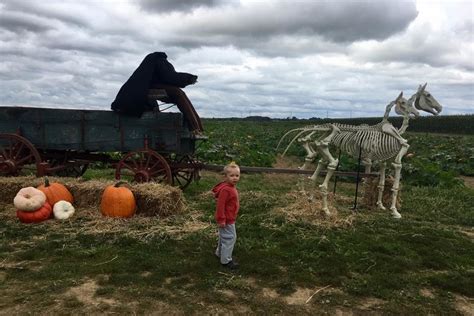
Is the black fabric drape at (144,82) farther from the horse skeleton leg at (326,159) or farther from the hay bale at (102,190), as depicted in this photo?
the horse skeleton leg at (326,159)

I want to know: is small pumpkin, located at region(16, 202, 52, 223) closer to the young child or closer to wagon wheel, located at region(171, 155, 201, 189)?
wagon wheel, located at region(171, 155, 201, 189)

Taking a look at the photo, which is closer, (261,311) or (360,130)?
(261,311)

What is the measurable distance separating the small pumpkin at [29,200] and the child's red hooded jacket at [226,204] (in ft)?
12.4

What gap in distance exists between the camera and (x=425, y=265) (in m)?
6.25

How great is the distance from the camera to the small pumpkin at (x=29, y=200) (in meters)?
7.49

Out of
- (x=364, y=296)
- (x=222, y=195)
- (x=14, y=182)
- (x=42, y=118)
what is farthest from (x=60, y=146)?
(x=364, y=296)

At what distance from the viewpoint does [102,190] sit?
847 cm

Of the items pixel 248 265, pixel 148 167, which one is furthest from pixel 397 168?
pixel 148 167

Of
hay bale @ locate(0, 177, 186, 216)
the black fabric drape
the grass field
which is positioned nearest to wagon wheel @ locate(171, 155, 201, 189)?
the grass field

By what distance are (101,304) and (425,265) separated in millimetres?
4623

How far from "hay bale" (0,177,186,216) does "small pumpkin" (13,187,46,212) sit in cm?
89

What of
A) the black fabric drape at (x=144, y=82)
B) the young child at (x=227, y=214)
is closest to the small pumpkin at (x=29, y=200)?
the black fabric drape at (x=144, y=82)

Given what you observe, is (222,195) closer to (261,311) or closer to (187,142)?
(261,311)

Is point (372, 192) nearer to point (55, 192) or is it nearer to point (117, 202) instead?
point (117, 202)
